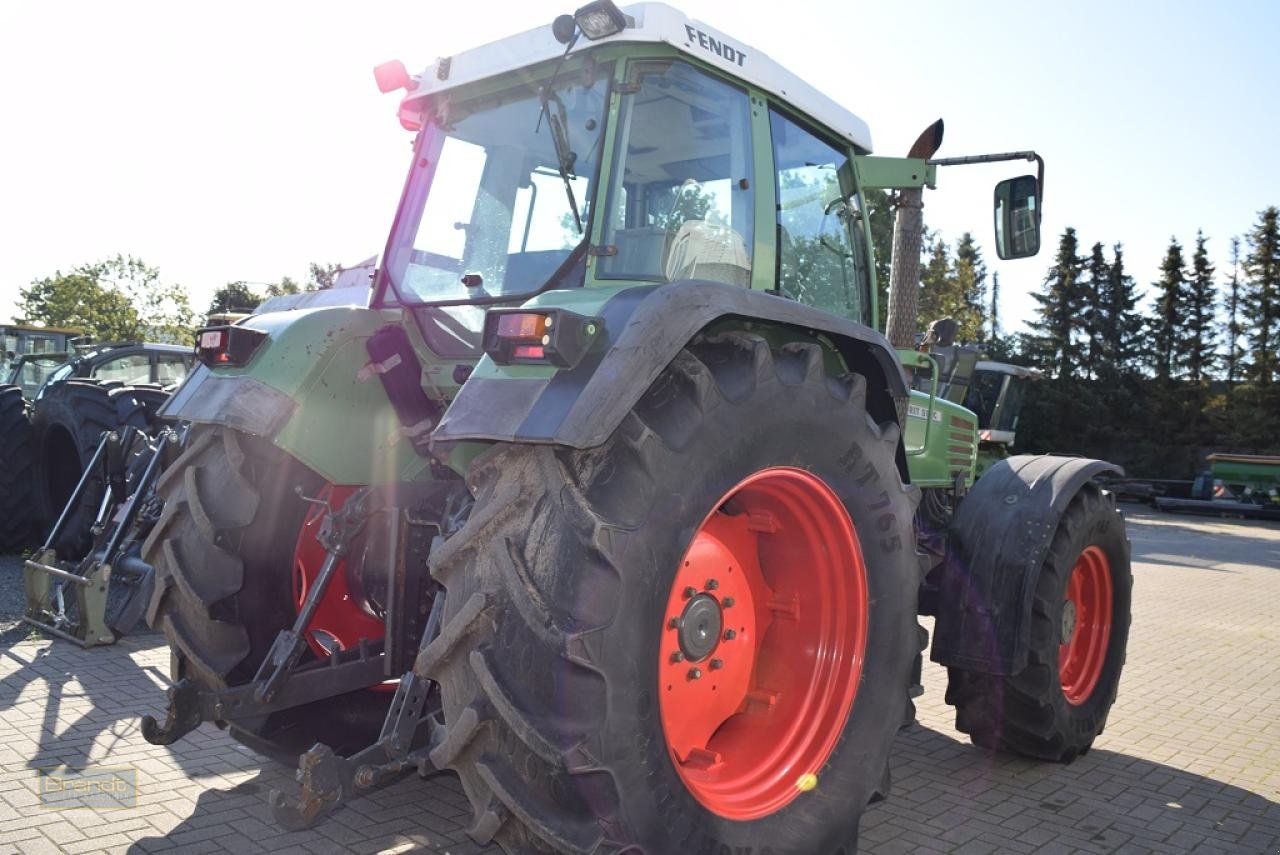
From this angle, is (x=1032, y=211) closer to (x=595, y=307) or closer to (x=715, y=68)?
(x=715, y=68)

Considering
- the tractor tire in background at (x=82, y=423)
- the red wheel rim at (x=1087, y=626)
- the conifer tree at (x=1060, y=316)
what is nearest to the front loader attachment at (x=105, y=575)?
the tractor tire in background at (x=82, y=423)

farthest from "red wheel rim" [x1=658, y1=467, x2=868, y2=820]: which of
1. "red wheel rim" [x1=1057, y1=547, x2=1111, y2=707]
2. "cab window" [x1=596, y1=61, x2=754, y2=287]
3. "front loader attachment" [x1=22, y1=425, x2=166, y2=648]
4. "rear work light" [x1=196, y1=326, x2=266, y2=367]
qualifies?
"front loader attachment" [x1=22, y1=425, x2=166, y2=648]

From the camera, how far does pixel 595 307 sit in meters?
2.57

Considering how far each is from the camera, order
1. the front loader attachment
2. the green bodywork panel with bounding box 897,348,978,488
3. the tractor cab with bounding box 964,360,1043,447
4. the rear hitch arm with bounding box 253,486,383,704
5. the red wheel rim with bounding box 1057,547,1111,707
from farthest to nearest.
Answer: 1. the tractor cab with bounding box 964,360,1043,447
2. the front loader attachment
3. the red wheel rim with bounding box 1057,547,1111,707
4. the green bodywork panel with bounding box 897,348,978,488
5. the rear hitch arm with bounding box 253,486,383,704

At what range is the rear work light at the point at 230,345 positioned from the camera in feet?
11.0

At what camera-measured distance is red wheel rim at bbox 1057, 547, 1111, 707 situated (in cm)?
464

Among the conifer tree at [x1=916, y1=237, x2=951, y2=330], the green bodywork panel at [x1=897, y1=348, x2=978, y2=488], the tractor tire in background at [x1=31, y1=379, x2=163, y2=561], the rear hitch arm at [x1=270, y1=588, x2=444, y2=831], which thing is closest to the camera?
the rear hitch arm at [x1=270, y1=588, x2=444, y2=831]

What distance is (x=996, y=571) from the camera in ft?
13.1

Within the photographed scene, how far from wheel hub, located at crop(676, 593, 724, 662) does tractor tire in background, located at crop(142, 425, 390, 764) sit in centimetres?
147

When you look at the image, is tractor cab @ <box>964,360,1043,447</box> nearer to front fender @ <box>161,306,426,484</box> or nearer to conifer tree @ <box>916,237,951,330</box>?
conifer tree @ <box>916,237,951,330</box>

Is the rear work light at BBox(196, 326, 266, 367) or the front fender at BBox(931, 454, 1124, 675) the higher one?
the rear work light at BBox(196, 326, 266, 367)

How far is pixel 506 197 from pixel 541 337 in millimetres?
1394

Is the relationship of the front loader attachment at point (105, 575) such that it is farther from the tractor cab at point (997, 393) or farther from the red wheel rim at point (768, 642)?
the tractor cab at point (997, 393)

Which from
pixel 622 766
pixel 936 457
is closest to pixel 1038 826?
pixel 936 457
